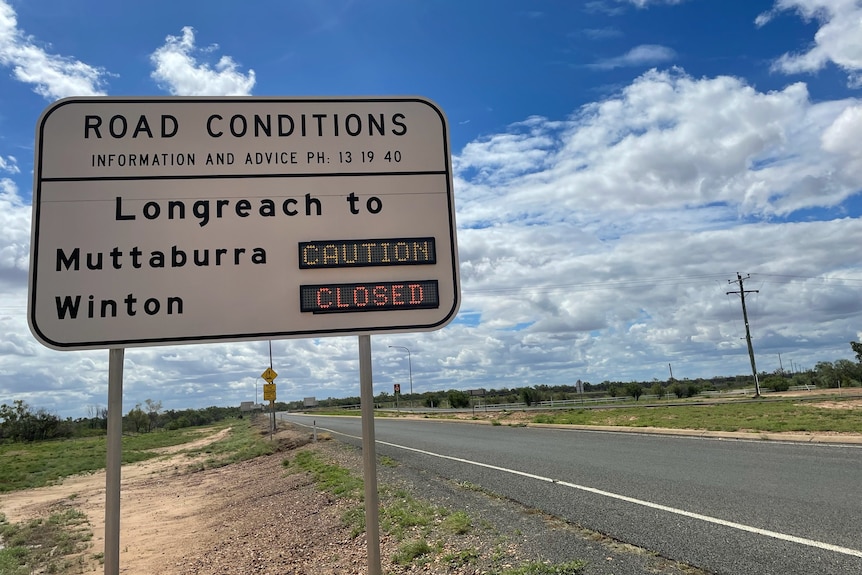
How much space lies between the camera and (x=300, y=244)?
327 cm

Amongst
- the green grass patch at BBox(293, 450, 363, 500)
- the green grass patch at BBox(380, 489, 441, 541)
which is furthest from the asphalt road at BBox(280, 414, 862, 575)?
the green grass patch at BBox(293, 450, 363, 500)

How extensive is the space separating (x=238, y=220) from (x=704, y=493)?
784cm

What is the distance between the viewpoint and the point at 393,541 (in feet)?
22.3

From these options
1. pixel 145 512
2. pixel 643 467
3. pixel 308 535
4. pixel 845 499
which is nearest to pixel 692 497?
pixel 845 499

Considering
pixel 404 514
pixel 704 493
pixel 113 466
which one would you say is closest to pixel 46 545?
pixel 404 514

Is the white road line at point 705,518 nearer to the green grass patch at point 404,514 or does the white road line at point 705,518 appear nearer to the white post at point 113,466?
the green grass patch at point 404,514

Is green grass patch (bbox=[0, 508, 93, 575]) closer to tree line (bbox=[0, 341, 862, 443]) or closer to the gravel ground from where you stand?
the gravel ground

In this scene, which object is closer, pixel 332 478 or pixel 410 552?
pixel 410 552

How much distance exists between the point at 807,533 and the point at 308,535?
635 cm

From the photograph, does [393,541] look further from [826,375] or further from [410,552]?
[826,375]

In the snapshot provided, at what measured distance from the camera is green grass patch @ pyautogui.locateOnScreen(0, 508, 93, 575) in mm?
9773

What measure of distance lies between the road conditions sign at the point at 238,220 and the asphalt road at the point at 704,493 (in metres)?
4.16

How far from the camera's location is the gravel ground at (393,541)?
213 inches

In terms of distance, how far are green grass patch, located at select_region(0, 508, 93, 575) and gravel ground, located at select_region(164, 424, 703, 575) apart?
2.37m
